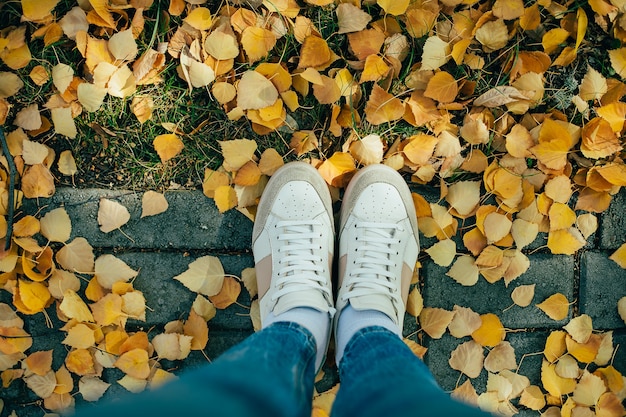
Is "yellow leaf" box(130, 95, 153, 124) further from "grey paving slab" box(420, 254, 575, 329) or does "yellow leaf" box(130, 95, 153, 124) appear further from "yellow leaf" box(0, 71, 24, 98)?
"grey paving slab" box(420, 254, 575, 329)

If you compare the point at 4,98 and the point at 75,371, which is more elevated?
the point at 4,98

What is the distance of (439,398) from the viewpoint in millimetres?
685

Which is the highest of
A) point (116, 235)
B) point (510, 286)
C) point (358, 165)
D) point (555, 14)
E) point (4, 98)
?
point (555, 14)

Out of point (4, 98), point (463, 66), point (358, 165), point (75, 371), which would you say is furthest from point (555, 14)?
point (75, 371)

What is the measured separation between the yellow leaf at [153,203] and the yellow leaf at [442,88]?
2.40 feet

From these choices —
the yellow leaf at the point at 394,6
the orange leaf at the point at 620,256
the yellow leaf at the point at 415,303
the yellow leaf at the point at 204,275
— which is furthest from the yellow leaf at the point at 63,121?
the orange leaf at the point at 620,256

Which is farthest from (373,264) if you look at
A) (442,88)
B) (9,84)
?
(9,84)

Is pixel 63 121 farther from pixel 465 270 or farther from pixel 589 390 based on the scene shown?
pixel 589 390

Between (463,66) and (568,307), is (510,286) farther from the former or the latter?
(463,66)

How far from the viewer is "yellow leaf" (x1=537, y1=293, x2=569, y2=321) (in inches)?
52.1

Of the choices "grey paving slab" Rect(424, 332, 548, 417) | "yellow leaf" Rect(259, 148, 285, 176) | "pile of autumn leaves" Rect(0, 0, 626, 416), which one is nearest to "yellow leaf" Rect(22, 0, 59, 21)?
"pile of autumn leaves" Rect(0, 0, 626, 416)

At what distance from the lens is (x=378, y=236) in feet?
4.33

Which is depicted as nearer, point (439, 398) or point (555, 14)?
point (439, 398)

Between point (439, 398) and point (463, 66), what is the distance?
34.4 inches
